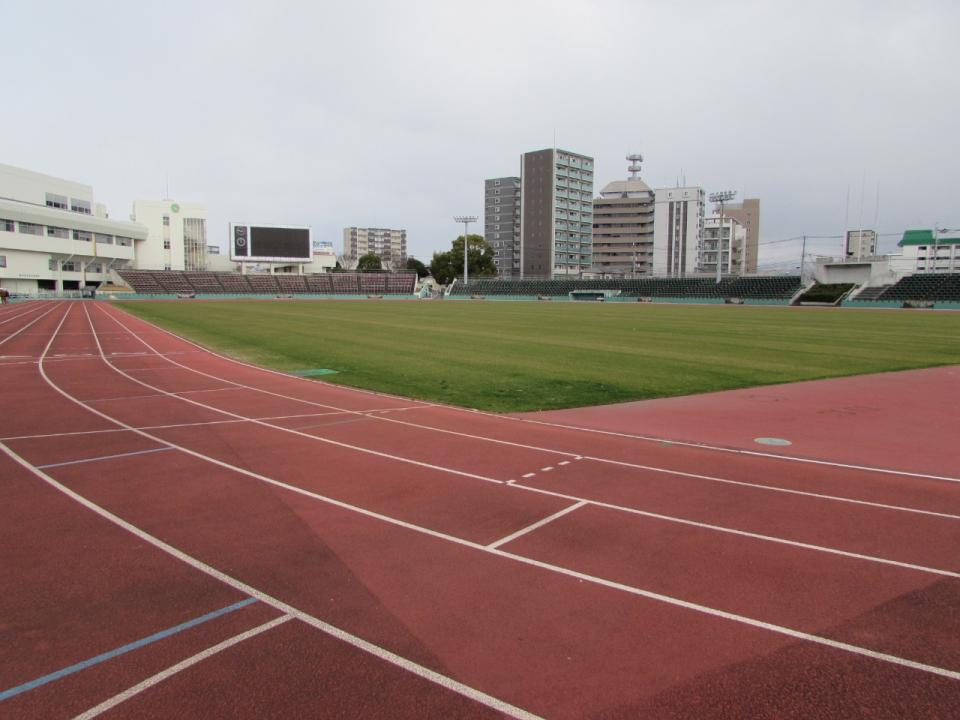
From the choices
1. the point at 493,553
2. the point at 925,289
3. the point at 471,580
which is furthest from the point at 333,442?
the point at 925,289

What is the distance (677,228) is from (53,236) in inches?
4498

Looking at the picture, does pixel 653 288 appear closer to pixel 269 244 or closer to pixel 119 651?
pixel 269 244

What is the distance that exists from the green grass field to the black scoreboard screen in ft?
217

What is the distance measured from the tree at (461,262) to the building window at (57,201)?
65.3 metres

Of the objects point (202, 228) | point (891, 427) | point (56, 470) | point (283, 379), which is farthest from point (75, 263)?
point (891, 427)

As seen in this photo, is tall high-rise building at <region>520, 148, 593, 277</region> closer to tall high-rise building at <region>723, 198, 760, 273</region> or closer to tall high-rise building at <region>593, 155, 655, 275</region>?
tall high-rise building at <region>593, 155, 655, 275</region>

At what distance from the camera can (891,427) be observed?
10.5m

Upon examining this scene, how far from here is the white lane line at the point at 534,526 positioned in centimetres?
553

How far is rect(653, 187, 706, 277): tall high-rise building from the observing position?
129 meters

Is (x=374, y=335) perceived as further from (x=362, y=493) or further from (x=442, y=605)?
(x=442, y=605)

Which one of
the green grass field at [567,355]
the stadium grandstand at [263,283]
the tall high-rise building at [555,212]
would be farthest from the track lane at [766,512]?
the tall high-rise building at [555,212]

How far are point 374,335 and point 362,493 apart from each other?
839 inches

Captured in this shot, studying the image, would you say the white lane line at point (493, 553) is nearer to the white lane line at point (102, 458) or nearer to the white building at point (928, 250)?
the white lane line at point (102, 458)

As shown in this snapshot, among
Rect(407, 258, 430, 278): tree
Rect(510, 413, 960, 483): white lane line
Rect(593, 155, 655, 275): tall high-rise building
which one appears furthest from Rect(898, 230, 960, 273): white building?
Rect(510, 413, 960, 483): white lane line
